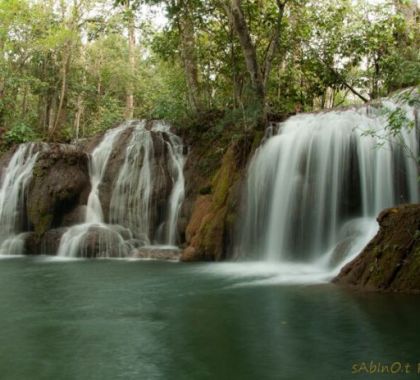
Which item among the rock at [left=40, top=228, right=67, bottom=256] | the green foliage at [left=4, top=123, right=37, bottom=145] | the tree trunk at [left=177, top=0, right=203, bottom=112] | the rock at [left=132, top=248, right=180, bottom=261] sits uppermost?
the tree trunk at [left=177, top=0, right=203, bottom=112]

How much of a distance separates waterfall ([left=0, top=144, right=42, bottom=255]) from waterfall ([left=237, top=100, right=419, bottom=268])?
260 inches

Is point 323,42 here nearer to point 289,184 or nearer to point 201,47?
point 201,47

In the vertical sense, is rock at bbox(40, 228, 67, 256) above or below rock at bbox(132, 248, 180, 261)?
above

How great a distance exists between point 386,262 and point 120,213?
870 cm

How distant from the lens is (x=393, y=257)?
288 inches

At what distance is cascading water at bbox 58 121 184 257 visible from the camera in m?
13.0

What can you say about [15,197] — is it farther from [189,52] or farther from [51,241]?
[189,52]

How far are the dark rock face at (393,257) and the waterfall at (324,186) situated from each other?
1478 millimetres

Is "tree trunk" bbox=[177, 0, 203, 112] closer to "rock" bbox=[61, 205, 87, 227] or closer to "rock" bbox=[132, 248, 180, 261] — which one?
"rock" bbox=[61, 205, 87, 227]

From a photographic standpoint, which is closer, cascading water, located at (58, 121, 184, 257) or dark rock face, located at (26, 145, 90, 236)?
cascading water, located at (58, 121, 184, 257)

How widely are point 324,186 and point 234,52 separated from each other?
6741 mm

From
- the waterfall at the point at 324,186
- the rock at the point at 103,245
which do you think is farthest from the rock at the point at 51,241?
the waterfall at the point at 324,186

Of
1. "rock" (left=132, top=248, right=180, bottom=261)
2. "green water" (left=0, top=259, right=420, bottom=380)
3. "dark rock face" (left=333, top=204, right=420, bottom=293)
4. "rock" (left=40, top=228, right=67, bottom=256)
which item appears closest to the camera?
"green water" (left=0, top=259, right=420, bottom=380)

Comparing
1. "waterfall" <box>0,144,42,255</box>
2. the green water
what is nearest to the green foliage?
"waterfall" <box>0,144,42,255</box>
